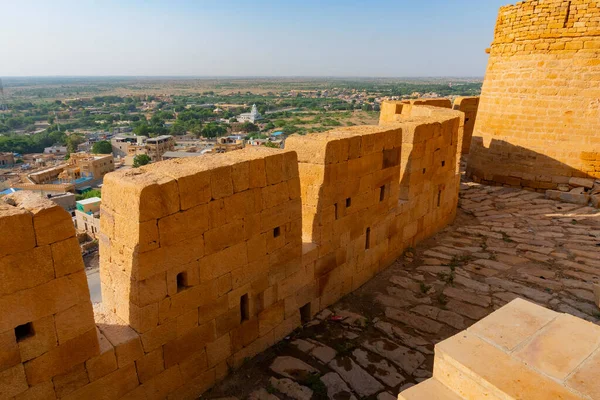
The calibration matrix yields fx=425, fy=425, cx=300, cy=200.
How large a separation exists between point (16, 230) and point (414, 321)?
13.8ft

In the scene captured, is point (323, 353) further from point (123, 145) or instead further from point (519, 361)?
point (123, 145)

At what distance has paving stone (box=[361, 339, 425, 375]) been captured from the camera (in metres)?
4.38

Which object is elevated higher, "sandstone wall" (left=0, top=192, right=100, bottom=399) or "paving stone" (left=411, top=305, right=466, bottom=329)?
"sandstone wall" (left=0, top=192, right=100, bottom=399)

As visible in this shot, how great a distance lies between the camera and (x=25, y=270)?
109 inches

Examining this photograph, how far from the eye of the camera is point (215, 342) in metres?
4.04

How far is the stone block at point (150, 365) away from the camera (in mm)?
3494

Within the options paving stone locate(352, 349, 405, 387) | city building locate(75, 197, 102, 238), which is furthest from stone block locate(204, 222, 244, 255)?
city building locate(75, 197, 102, 238)

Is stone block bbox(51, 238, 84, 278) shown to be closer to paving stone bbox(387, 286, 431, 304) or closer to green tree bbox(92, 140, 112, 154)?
paving stone bbox(387, 286, 431, 304)

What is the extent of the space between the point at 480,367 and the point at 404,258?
445cm

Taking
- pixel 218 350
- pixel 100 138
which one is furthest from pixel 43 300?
pixel 100 138

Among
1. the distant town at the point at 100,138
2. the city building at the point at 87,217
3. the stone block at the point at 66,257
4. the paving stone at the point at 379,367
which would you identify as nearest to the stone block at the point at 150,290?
the stone block at the point at 66,257

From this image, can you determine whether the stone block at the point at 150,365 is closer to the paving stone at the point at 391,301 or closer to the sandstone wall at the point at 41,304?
the sandstone wall at the point at 41,304

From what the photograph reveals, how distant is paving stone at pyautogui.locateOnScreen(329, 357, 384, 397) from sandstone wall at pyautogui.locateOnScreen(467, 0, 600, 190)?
8.11 m

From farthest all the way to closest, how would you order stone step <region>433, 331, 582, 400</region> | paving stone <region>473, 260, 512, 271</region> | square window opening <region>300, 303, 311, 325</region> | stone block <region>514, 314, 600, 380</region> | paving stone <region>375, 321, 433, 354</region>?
paving stone <region>473, 260, 512, 271</region> → square window opening <region>300, 303, 311, 325</region> → paving stone <region>375, 321, 433, 354</region> → stone block <region>514, 314, 600, 380</region> → stone step <region>433, 331, 582, 400</region>
